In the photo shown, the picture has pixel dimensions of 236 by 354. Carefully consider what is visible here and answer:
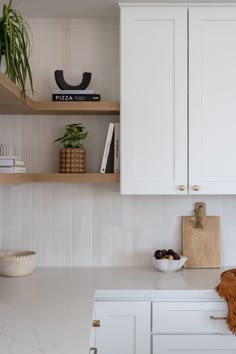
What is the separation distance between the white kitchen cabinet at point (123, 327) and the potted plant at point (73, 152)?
792 millimetres

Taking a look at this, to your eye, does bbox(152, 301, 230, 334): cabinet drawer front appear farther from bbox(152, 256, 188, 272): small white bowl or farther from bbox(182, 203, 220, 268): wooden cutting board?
bbox(182, 203, 220, 268): wooden cutting board

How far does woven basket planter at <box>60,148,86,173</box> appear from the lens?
258 centimetres

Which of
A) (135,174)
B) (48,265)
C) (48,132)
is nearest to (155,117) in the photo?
(135,174)

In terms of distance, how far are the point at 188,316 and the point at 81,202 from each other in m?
0.96

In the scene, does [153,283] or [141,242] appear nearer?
[153,283]

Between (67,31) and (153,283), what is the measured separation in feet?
5.24

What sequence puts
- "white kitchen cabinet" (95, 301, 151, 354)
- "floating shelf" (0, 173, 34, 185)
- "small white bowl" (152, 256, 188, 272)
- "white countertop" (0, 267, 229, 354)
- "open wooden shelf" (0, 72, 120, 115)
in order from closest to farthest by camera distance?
"white countertop" (0, 267, 229, 354)
"floating shelf" (0, 173, 34, 185)
"white kitchen cabinet" (95, 301, 151, 354)
"open wooden shelf" (0, 72, 120, 115)
"small white bowl" (152, 256, 188, 272)

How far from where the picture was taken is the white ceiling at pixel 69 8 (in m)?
2.48

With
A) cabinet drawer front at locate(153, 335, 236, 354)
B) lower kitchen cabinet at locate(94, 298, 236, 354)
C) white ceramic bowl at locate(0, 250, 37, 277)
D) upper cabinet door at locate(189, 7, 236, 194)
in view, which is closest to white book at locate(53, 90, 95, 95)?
upper cabinet door at locate(189, 7, 236, 194)

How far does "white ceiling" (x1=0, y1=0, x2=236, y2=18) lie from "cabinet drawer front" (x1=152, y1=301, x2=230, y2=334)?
63.9 inches

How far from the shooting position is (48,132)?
278 centimetres

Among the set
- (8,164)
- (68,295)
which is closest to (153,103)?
(8,164)

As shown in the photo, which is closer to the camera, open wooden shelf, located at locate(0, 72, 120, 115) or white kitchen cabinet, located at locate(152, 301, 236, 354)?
white kitchen cabinet, located at locate(152, 301, 236, 354)

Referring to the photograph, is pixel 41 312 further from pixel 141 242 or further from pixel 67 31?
pixel 67 31
